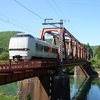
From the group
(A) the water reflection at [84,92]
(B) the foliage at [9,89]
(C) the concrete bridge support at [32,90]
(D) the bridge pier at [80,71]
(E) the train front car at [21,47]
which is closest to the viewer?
(E) the train front car at [21,47]

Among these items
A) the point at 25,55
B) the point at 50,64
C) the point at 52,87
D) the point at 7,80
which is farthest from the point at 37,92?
the point at 7,80

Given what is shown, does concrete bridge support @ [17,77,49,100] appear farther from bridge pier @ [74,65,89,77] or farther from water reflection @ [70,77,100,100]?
bridge pier @ [74,65,89,77]

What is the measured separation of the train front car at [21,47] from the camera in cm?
2845

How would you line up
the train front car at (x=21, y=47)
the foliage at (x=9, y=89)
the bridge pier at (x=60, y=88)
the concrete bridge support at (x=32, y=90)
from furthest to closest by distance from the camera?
the foliage at (x=9, y=89) < the concrete bridge support at (x=32, y=90) < the bridge pier at (x=60, y=88) < the train front car at (x=21, y=47)

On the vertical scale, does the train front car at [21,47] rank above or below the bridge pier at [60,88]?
above

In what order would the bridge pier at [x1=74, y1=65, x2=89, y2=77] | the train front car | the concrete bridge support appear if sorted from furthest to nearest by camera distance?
the bridge pier at [x1=74, y1=65, x2=89, y2=77]
the concrete bridge support
the train front car

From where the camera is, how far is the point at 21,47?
94.7ft

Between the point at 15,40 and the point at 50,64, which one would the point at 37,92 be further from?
the point at 15,40

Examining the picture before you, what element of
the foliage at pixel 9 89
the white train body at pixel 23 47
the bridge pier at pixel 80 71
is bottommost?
the foliage at pixel 9 89

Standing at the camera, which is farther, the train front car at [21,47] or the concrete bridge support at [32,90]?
the concrete bridge support at [32,90]

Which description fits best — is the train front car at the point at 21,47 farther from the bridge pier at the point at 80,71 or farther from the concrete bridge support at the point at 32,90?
the bridge pier at the point at 80,71

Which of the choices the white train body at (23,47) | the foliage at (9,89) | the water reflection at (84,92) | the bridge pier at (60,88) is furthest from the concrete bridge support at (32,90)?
the foliage at (9,89)

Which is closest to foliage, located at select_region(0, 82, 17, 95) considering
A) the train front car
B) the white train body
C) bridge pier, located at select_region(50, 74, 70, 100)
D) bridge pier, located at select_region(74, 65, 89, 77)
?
bridge pier, located at select_region(50, 74, 70, 100)

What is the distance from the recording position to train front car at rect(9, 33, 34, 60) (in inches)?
Answer: 1120
